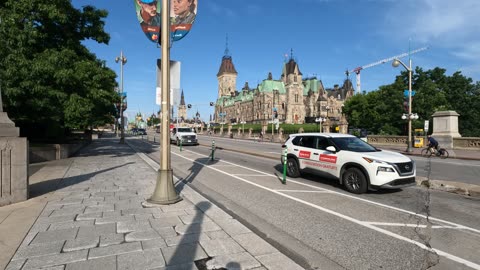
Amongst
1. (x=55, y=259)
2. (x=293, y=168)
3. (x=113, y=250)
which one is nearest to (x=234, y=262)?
(x=113, y=250)

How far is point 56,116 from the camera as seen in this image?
14180 millimetres

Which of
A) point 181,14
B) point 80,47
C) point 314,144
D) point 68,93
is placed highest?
point 80,47

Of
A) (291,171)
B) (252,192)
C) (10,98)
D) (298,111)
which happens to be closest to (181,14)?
(252,192)

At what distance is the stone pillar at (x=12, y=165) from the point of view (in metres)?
6.61

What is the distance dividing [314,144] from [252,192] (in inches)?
123

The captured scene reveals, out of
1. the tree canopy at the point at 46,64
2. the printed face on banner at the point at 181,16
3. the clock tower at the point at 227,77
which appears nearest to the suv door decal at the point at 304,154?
the printed face on banner at the point at 181,16

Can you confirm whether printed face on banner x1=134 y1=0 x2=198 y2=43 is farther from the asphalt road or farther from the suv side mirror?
the asphalt road

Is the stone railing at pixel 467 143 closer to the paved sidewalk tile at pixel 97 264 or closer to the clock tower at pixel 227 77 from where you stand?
the paved sidewalk tile at pixel 97 264

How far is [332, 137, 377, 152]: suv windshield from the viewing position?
30.7 ft

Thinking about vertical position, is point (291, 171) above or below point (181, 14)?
below

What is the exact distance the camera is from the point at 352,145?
9688 mm

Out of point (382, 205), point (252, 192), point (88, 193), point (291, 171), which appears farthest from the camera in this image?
point (291, 171)

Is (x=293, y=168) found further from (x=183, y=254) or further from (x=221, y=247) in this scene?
(x=183, y=254)

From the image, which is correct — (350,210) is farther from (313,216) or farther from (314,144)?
(314,144)
